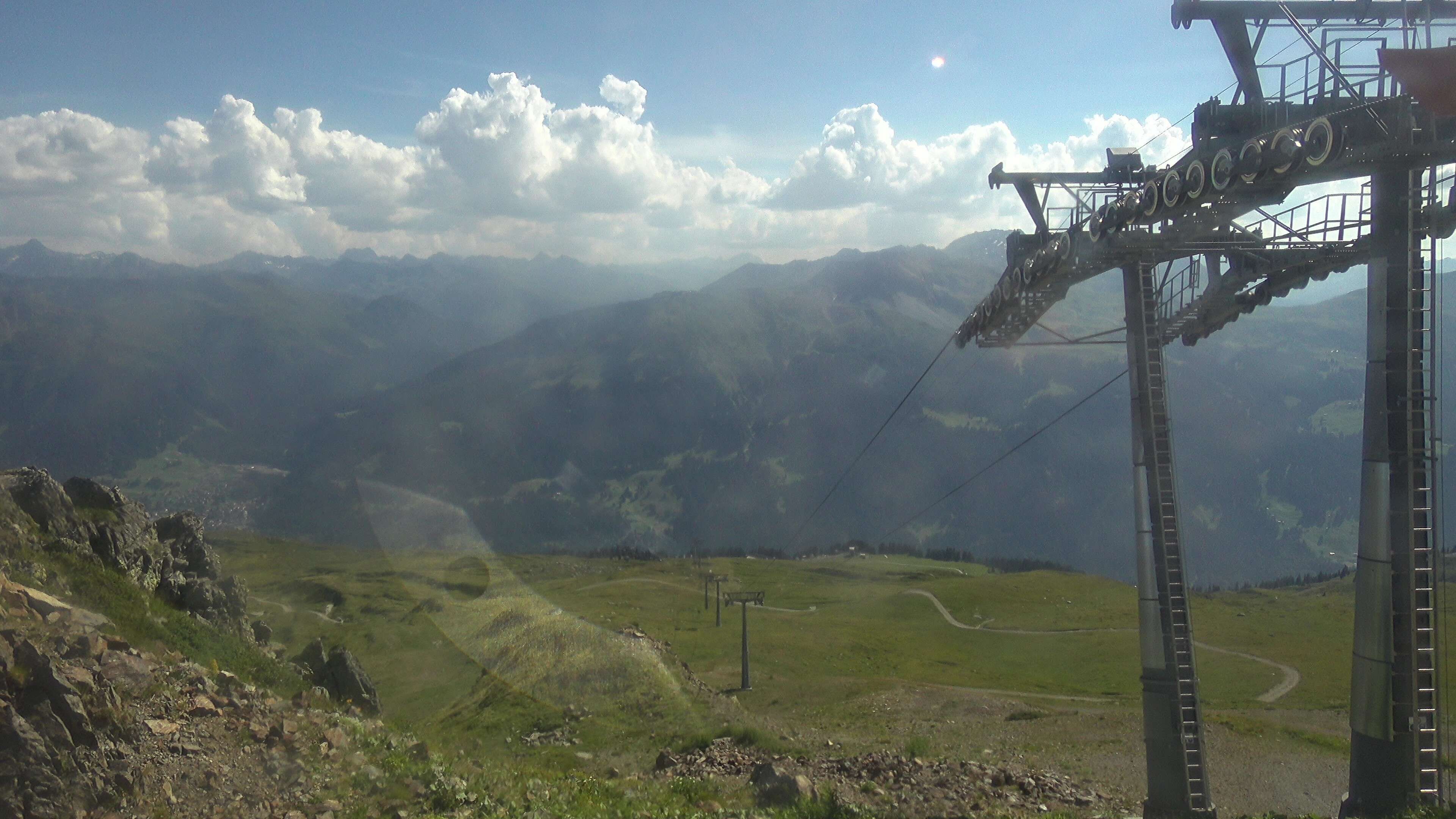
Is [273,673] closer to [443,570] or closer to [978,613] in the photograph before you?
[978,613]

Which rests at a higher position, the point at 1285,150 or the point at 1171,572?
the point at 1285,150

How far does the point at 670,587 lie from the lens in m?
106

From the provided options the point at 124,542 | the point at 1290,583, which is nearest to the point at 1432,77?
the point at 124,542

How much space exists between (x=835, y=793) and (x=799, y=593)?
11722 cm

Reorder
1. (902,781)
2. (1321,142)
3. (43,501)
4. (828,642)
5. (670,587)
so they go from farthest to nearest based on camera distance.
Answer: (670,587)
(828,642)
(43,501)
(902,781)
(1321,142)

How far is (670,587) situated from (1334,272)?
93765 millimetres

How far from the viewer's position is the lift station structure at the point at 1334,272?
12672 millimetres

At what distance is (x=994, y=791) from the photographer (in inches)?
759

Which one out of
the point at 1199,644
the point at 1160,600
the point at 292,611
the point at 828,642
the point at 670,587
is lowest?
the point at 670,587

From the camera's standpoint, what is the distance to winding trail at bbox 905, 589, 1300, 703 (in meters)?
54.1

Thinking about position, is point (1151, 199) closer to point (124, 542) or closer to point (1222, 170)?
point (1222, 170)

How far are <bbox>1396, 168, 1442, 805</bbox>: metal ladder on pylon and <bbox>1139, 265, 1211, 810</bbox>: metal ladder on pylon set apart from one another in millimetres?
3299

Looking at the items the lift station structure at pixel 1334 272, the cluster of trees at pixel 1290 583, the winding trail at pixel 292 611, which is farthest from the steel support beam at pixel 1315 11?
the cluster of trees at pixel 1290 583

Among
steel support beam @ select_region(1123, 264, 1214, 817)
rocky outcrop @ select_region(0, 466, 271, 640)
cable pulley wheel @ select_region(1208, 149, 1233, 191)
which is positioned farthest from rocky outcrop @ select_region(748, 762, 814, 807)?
rocky outcrop @ select_region(0, 466, 271, 640)
